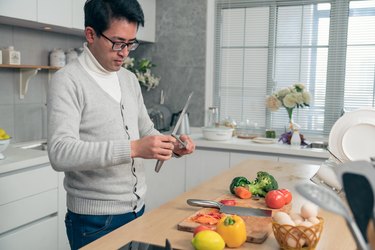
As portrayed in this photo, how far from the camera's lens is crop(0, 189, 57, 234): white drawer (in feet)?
Answer: 7.64

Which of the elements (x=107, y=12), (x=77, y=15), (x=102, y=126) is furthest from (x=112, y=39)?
(x=77, y=15)

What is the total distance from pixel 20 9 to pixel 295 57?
2198mm

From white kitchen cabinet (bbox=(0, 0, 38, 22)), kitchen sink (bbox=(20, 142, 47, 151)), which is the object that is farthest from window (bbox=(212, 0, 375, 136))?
white kitchen cabinet (bbox=(0, 0, 38, 22))

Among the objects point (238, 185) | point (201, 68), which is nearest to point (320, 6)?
point (201, 68)

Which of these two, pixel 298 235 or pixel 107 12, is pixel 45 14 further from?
pixel 298 235

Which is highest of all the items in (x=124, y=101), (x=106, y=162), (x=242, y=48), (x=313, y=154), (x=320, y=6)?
(x=320, y=6)

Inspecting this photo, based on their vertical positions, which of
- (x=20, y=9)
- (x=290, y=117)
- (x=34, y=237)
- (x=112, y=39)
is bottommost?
(x=34, y=237)

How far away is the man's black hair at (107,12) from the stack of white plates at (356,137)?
0.91 meters

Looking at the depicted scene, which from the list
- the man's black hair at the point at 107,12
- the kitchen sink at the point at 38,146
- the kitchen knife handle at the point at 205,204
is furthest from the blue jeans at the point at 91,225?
the kitchen sink at the point at 38,146

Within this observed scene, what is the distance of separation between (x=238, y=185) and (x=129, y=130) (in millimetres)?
442

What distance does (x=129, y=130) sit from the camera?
1.57 metres

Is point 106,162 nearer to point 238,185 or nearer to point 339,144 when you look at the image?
point 238,185

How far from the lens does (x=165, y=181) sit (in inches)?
143

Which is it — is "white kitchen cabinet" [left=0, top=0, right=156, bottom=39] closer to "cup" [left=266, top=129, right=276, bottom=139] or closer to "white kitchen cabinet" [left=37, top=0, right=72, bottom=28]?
"white kitchen cabinet" [left=37, top=0, right=72, bottom=28]
